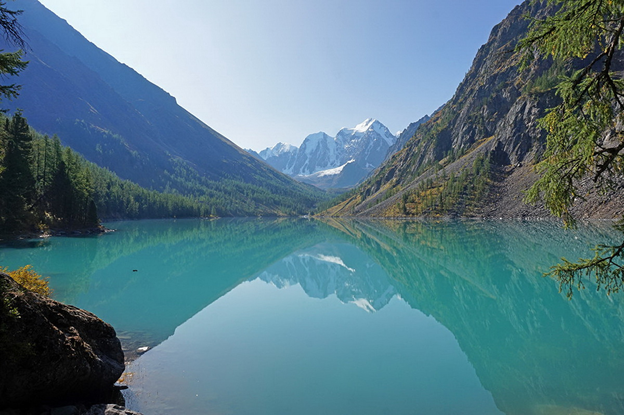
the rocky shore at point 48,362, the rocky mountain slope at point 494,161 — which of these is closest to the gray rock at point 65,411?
the rocky shore at point 48,362

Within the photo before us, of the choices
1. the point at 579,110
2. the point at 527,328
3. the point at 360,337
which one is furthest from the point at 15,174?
the point at 579,110

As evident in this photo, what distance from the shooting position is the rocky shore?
27.9 ft

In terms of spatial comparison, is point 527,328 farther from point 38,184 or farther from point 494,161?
point 494,161

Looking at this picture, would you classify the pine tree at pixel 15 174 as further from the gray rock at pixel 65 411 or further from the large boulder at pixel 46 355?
the gray rock at pixel 65 411

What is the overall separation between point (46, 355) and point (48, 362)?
8.4 inches

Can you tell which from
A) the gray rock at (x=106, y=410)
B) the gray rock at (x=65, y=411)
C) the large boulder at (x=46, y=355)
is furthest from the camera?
the gray rock at (x=106, y=410)

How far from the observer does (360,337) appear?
18.9 m

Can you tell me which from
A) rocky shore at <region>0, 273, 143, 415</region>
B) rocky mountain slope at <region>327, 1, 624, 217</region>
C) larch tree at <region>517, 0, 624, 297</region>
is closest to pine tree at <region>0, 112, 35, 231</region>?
rocky shore at <region>0, 273, 143, 415</region>

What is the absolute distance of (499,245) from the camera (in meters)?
55.3

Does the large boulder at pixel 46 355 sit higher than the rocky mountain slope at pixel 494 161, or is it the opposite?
the rocky mountain slope at pixel 494 161

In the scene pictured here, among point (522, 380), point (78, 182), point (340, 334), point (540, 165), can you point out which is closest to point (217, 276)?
point (340, 334)

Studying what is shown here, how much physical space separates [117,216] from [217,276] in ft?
469

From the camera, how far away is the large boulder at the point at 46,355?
851 cm

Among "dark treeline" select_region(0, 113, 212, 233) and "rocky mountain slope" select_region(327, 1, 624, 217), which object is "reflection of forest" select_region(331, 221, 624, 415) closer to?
"dark treeline" select_region(0, 113, 212, 233)
